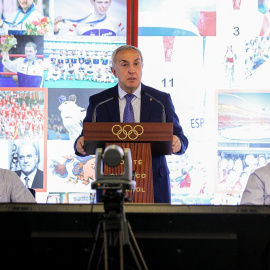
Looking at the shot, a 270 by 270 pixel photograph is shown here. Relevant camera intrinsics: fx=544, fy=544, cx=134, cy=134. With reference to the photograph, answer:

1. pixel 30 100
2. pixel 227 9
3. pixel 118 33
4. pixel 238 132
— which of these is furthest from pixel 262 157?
pixel 30 100

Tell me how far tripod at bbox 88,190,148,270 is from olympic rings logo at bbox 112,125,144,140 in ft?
2.99

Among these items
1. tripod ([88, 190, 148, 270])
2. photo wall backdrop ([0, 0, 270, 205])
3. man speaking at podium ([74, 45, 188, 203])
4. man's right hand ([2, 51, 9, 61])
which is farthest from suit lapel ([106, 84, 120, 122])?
man's right hand ([2, 51, 9, 61])

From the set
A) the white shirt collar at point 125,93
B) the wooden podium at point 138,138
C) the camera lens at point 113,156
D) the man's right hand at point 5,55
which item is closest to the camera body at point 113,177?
the camera lens at point 113,156

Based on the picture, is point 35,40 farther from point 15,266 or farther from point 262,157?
point 15,266

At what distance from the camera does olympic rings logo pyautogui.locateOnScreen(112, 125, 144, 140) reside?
2.59m

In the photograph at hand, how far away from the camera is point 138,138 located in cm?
260

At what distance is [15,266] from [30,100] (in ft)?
10.0

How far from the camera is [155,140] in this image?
2.59 metres

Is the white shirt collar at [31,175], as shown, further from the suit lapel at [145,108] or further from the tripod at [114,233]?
the tripod at [114,233]

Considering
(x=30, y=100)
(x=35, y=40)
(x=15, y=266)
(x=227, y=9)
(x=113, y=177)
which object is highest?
(x=227, y=9)

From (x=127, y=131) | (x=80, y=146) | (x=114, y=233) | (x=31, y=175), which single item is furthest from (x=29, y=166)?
(x=114, y=233)

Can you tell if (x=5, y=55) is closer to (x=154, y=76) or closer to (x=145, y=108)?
(x=154, y=76)

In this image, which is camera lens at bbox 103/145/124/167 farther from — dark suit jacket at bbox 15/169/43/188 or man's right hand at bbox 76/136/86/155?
dark suit jacket at bbox 15/169/43/188

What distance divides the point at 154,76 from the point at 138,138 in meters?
2.14
